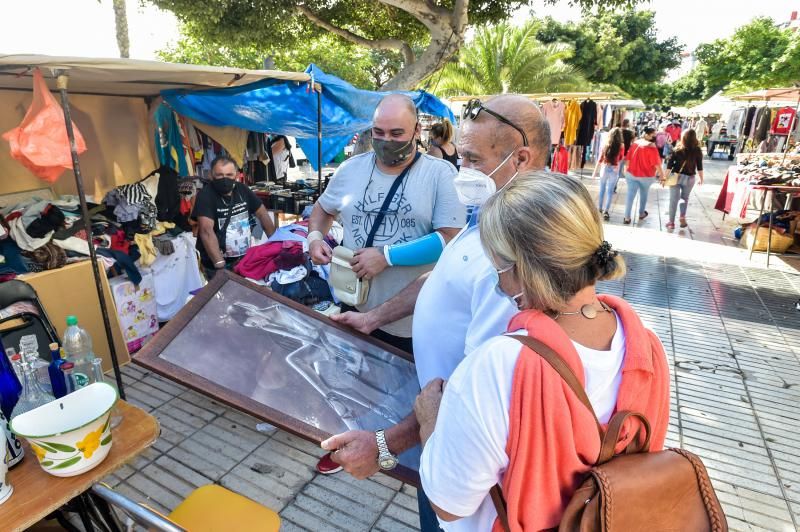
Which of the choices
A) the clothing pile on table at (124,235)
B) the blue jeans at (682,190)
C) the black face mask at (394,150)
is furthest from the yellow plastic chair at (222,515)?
the blue jeans at (682,190)

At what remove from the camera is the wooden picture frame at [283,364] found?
1274mm

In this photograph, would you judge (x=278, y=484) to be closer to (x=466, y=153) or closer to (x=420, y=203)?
(x=420, y=203)

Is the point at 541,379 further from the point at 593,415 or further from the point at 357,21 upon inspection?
the point at 357,21

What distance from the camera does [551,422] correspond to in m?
0.82

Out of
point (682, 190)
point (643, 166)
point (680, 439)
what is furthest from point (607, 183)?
point (680, 439)

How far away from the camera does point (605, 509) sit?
0.83 metres

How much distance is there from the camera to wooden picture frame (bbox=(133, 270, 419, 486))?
4.18 ft

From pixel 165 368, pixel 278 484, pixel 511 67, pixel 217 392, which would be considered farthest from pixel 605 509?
pixel 511 67

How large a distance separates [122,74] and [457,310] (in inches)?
135

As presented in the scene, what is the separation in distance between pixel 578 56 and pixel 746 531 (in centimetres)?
3464

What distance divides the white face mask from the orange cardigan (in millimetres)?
750

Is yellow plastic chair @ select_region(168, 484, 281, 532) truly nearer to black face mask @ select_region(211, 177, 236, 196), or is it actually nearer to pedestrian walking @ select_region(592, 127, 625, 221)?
black face mask @ select_region(211, 177, 236, 196)

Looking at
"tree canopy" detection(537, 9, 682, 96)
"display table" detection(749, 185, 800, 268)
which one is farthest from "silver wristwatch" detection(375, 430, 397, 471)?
"tree canopy" detection(537, 9, 682, 96)

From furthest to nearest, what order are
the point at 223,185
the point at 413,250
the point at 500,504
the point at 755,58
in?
the point at 755,58 < the point at 223,185 < the point at 413,250 < the point at 500,504
